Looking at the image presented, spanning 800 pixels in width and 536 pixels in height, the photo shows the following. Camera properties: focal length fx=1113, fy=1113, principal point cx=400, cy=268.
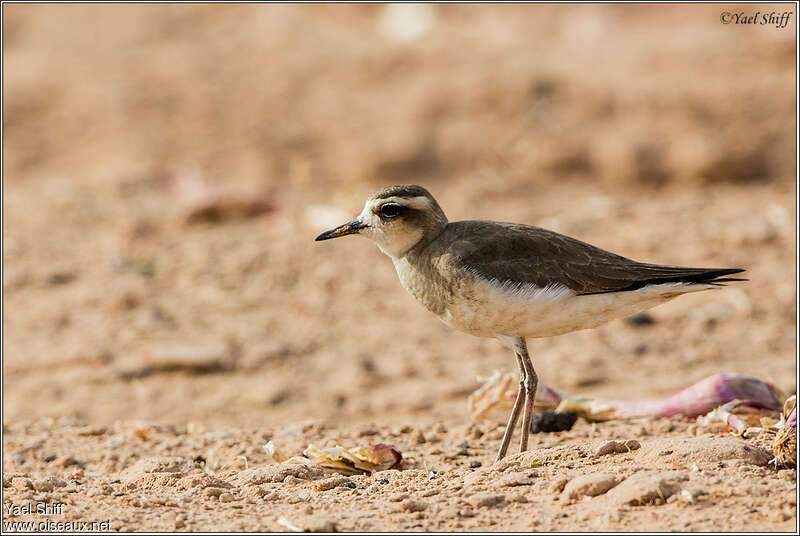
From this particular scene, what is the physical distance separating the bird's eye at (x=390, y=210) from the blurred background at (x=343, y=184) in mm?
2084

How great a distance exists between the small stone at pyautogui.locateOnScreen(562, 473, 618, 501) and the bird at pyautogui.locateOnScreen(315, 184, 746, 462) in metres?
1.20

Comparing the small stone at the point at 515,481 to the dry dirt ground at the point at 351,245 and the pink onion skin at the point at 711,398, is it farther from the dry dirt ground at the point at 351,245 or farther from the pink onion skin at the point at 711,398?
the pink onion skin at the point at 711,398

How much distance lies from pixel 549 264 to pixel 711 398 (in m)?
1.38

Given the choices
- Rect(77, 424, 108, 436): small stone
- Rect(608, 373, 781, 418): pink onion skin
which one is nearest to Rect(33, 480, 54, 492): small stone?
Rect(77, 424, 108, 436): small stone

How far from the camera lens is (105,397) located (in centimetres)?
867

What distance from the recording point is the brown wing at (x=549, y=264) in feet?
19.4

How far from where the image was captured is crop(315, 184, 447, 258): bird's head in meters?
6.23

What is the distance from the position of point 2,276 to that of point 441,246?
20.5ft

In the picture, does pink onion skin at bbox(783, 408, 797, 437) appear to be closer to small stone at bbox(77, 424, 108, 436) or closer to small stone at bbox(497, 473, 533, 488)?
small stone at bbox(497, 473, 533, 488)

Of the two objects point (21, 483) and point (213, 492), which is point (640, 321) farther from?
point (21, 483)

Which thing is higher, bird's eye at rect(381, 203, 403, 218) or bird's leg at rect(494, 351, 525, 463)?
bird's eye at rect(381, 203, 403, 218)

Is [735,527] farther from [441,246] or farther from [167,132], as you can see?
[167,132]

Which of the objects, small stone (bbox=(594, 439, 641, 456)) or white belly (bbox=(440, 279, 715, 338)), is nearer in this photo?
small stone (bbox=(594, 439, 641, 456))

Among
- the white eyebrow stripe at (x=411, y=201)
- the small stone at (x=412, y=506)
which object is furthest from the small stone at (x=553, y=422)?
the small stone at (x=412, y=506)
